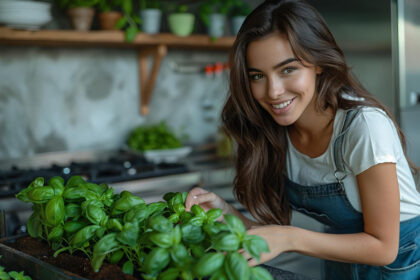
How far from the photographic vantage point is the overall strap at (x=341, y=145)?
1.28 m

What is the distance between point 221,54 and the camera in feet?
11.3

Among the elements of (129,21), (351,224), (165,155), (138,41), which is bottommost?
(165,155)

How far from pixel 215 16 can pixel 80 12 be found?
82cm

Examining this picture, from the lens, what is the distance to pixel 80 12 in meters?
2.60

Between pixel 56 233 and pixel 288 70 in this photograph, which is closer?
pixel 56 233

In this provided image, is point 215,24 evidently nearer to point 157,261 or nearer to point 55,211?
point 55,211

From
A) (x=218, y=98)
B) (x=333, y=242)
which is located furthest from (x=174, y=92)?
(x=333, y=242)

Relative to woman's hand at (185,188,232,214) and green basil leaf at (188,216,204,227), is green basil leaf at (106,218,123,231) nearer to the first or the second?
green basil leaf at (188,216,204,227)

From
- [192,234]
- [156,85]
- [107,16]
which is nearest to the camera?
[192,234]

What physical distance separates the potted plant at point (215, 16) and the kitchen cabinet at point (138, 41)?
6cm

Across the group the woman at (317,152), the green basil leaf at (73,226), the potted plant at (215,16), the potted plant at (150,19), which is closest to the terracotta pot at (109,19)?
the potted plant at (150,19)

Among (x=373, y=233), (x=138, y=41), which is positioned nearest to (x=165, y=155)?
(x=138, y=41)

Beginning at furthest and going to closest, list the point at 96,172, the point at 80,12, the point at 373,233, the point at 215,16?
the point at 215,16, the point at 80,12, the point at 96,172, the point at 373,233

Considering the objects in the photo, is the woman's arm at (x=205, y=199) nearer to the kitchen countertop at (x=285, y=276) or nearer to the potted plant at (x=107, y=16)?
the kitchen countertop at (x=285, y=276)
